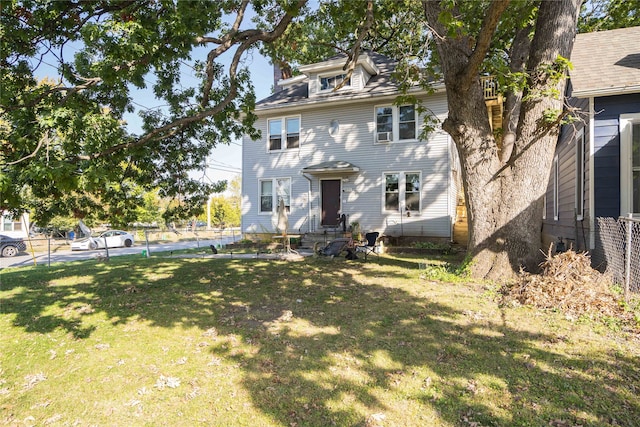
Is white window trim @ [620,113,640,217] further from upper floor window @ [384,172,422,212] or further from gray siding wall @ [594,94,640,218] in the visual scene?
upper floor window @ [384,172,422,212]

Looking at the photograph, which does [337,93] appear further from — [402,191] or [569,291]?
[569,291]

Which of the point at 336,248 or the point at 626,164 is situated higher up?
Answer: the point at 626,164

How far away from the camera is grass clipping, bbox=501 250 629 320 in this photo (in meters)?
5.22

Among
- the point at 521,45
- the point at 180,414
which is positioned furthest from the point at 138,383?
the point at 521,45

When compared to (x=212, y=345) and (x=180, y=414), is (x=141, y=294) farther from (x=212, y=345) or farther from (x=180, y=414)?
(x=180, y=414)

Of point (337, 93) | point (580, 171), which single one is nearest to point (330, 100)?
point (337, 93)

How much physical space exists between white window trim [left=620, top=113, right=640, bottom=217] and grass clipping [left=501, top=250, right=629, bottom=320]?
2.07m

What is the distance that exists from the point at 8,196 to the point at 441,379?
18.3 ft

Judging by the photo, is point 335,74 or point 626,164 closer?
point 626,164

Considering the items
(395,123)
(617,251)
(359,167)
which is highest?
Answer: (395,123)

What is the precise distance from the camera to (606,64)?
27.2 ft

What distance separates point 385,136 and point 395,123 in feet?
2.29

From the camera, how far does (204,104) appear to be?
8586mm

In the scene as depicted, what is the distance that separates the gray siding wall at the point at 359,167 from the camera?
48.4 ft
